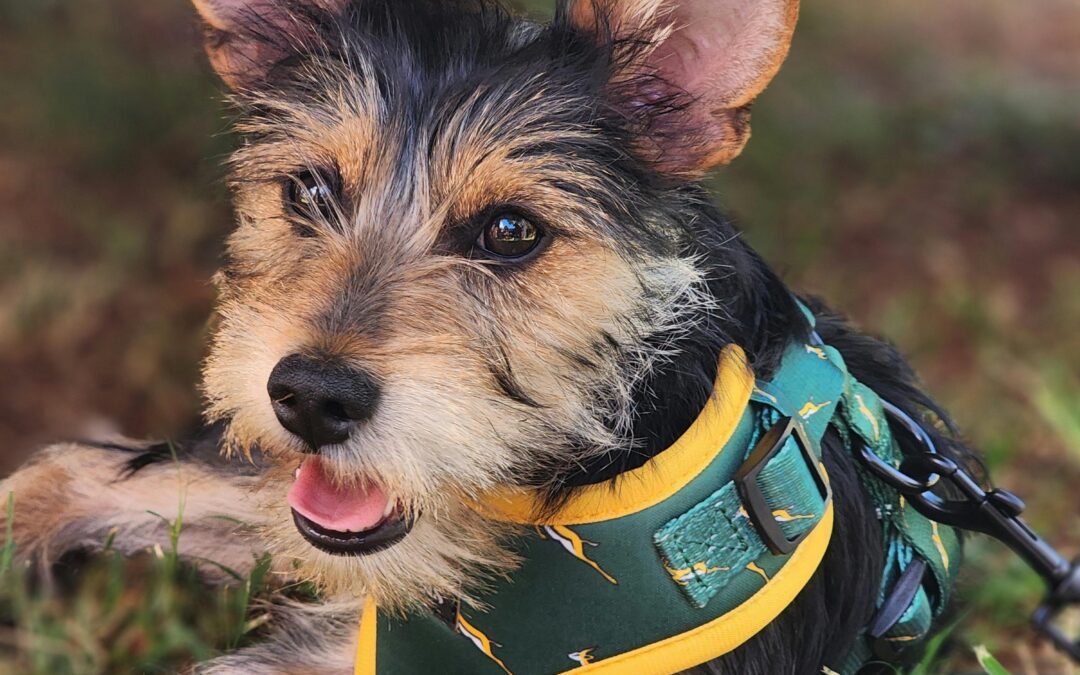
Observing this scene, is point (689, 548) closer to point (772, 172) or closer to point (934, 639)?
point (934, 639)

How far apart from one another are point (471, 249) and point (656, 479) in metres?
0.62

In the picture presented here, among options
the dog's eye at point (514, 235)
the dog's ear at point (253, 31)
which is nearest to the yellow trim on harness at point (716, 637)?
the dog's eye at point (514, 235)

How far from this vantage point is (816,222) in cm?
685

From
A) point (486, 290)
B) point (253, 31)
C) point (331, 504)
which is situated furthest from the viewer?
point (253, 31)

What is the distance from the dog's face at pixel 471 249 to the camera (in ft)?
7.04

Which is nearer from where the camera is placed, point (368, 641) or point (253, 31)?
point (368, 641)

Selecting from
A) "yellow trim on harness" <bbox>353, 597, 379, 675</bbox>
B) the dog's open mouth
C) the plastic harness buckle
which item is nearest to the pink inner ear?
the plastic harness buckle

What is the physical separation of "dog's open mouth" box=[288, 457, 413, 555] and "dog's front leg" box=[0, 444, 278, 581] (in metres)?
1.03

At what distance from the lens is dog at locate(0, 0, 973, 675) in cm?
212

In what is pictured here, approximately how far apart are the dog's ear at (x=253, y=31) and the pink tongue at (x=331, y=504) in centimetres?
102

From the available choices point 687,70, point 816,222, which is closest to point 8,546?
point 687,70

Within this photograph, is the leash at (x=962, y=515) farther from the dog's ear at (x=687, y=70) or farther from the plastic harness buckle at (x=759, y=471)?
the dog's ear at (x=687, y=70)

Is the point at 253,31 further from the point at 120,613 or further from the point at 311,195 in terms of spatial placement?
the point at 120,613

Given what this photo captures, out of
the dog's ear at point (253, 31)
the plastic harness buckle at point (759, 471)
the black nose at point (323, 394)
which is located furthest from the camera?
the dog's ear at point (253, 31)
